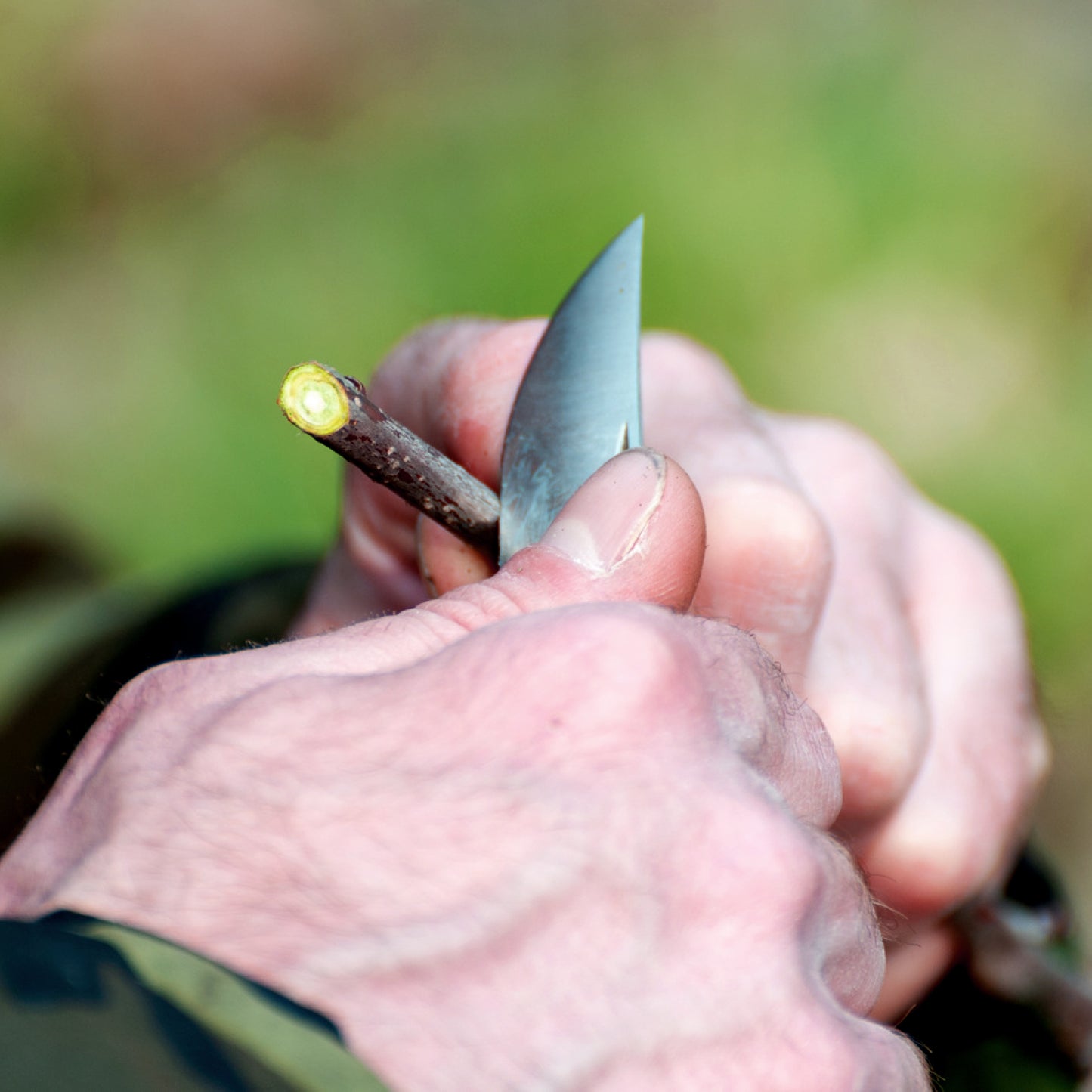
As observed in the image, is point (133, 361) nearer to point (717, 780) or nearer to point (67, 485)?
point (67, 485)

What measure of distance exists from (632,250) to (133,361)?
212 cm

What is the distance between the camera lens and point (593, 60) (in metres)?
2.85

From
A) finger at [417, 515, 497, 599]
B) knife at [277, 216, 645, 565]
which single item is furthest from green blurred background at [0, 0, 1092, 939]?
knife at [277, 216, 645, 565]

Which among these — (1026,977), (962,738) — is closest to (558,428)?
(962,738)

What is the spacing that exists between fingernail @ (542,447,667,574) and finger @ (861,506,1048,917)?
1.76 feet

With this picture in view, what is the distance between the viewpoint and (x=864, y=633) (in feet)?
3.37

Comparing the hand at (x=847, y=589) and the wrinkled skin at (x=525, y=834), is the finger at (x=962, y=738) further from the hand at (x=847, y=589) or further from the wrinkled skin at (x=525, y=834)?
the wrinkled skin at (x=525, y=834)

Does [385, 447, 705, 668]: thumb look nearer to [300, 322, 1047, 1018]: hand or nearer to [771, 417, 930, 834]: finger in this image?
[300, 322, 1047, 1018]: hand

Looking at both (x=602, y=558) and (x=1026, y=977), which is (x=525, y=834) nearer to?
(x=602, y=558)

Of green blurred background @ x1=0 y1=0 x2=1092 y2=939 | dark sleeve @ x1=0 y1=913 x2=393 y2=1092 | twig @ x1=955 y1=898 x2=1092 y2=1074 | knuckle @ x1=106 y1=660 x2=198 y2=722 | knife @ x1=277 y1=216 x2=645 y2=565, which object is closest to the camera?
dark sleeve @ x1=0 y1=913 x2=393 y2=1092

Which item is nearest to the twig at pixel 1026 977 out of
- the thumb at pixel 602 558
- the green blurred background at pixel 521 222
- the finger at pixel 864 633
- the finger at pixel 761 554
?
the finger at pixel 864 633

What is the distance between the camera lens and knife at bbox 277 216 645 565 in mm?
739

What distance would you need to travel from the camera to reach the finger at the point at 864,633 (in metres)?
0.95

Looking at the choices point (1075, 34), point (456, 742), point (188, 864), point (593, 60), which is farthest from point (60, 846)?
point (1075, 34)
